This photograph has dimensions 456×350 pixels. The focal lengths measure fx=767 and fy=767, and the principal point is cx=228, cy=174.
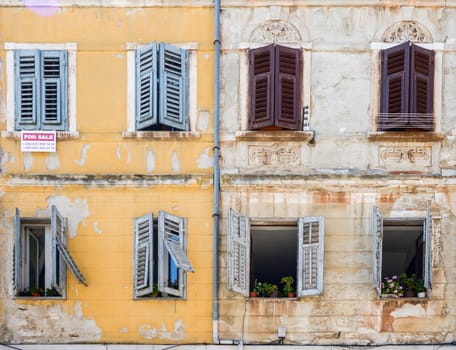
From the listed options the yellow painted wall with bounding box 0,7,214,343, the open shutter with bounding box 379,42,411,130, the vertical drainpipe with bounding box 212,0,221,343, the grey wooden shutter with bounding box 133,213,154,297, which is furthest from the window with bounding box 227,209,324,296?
the open shutter with bounding box 379,42,411,130

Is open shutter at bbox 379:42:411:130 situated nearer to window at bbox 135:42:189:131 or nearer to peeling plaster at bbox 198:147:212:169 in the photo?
peeling plaster at bbox 198:147:212:169

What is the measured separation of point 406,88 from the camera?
12219 mm

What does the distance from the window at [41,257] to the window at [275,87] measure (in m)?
3.51

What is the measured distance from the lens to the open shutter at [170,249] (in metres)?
11.8

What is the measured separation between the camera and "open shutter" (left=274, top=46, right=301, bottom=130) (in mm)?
12281

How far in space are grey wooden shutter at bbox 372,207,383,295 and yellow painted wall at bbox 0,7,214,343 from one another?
2590mm

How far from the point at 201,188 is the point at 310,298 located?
2.46 meters

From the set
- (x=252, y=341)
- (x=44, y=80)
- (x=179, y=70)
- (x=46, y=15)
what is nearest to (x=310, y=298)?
(x=252, y=341)

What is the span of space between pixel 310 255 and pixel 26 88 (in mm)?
5321

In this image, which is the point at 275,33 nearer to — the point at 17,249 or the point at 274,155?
the point at 274,155

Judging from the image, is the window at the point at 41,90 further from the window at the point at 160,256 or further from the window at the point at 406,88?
the window at the point at 406,88

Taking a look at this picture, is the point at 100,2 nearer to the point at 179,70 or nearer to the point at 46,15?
the point at 46,15

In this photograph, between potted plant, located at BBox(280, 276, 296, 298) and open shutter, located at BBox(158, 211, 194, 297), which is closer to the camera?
open shutter, located at BBox(158, 211, 194, 297)

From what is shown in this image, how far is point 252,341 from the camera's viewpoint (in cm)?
1216
